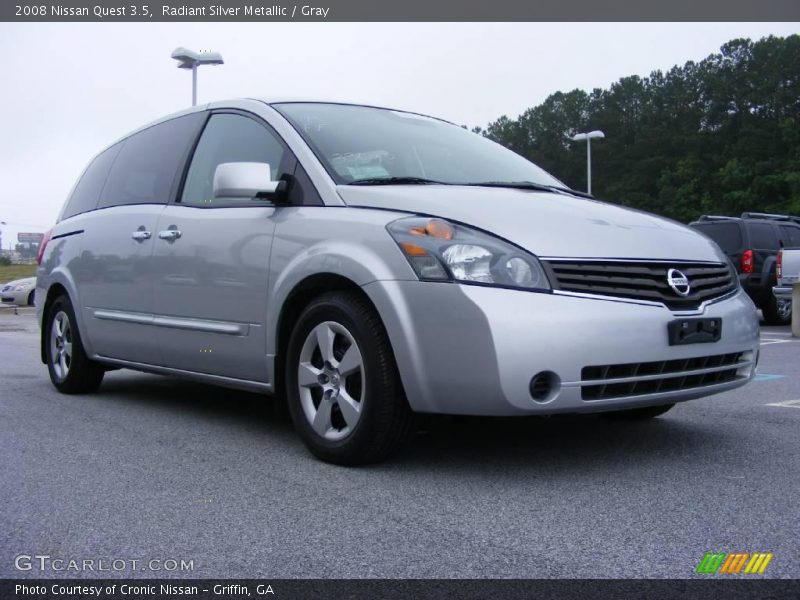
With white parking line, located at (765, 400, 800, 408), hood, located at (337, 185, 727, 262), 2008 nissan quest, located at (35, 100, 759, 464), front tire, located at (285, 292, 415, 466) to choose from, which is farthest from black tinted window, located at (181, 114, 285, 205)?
white parking line, located at (765, 400, 800, 408)

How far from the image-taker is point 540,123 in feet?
279

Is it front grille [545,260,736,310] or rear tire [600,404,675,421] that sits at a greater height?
front grille [545,260,736,310]

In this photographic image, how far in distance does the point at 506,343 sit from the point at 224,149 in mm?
2388

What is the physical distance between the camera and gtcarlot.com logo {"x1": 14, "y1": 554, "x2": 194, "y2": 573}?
264 centimetres

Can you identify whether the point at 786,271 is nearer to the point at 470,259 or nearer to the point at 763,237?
the point at 763,237

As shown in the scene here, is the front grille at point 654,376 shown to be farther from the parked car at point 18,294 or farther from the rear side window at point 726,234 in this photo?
the parked car at point 18,294

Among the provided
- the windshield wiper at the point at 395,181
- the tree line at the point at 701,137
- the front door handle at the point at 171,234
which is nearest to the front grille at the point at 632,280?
the windshield wiper at the point at 395,181

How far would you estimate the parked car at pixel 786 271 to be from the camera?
13547 millimetres

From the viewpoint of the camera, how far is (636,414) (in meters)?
4.88

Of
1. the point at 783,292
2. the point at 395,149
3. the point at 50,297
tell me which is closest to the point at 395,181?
the point at 395,149

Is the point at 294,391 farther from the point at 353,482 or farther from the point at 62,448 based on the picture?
the point at 62,448

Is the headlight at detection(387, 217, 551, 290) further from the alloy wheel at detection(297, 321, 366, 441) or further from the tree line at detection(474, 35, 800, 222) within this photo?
the tree line at detection(474, 35, 800, 222)

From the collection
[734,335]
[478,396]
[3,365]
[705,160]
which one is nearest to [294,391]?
[478,396]

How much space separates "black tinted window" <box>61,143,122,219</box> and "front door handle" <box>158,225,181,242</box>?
1443 millimetres
